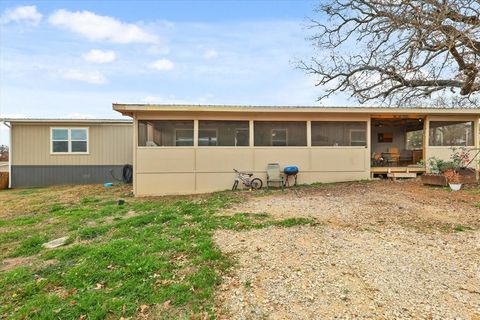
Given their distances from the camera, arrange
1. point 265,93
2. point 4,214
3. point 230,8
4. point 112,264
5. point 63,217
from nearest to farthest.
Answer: point 112,264 → point 63,217 → point 4,214 → point 230,8 → point 265,93

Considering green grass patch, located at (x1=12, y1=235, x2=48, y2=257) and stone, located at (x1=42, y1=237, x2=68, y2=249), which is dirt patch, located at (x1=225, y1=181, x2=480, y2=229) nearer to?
stone, located at (x1=42, y1=237, x2=68, y2=249)

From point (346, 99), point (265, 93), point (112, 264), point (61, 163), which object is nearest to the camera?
point (112, 264)

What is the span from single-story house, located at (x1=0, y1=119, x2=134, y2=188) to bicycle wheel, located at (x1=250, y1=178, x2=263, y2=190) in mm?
6664

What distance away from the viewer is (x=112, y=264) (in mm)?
3551

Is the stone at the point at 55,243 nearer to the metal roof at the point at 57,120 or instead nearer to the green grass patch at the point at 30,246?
the green grass patch at the point at 30,246

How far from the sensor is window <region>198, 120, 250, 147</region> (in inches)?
372

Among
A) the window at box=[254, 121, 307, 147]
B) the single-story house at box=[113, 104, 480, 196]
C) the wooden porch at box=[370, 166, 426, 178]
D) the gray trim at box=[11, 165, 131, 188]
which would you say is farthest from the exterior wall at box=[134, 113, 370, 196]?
the gray trim at box=[11, 165, 131, 188]

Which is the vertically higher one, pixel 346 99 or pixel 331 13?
pixel 331 13

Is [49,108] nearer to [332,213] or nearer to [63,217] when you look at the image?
[63,217]

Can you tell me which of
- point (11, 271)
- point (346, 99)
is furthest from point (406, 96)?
point (11, 271)

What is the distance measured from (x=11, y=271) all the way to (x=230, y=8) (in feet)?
37.7

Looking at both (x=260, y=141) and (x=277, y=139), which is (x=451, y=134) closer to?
(x=277, y=139)

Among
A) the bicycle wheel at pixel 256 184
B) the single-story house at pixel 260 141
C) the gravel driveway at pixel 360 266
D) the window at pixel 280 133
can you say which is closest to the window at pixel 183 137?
the single-story house at pixel 260 141

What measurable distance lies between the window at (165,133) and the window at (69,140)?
524cm
